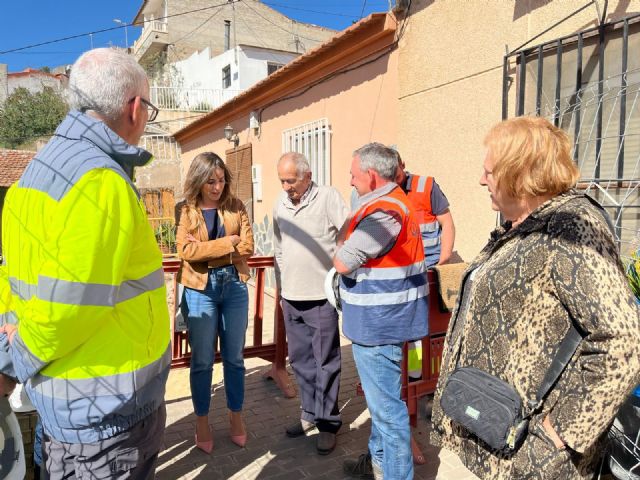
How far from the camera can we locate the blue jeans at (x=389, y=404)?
90.3 inches

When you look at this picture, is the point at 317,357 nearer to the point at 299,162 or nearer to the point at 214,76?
the point at 299,162

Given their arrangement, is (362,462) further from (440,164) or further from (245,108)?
(245,108)

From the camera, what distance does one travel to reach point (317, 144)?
22.7 ft

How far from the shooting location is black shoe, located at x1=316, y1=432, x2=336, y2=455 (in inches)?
118

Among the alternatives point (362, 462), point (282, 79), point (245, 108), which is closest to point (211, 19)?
point (245, 108)

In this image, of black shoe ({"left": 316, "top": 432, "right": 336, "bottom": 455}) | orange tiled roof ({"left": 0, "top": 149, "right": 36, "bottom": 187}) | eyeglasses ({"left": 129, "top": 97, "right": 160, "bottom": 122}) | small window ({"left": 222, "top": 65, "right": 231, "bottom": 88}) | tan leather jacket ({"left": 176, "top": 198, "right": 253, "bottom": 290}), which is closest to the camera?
eyeglasses ({"left": 129, "top": 97, "right": 160, "bottom": 122})

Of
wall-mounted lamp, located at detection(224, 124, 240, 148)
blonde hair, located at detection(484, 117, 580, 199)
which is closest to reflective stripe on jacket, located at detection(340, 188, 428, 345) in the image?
blonde hair, located at detection(484, 117, 580, 199)

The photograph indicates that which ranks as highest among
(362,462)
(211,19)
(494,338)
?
(211,19)

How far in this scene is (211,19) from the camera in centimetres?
2930

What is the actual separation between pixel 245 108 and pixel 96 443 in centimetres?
881

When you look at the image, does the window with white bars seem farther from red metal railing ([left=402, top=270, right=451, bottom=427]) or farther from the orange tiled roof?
the orange tiled roof

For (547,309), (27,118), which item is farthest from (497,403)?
(27,118)

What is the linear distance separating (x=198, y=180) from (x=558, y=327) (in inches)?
87.7

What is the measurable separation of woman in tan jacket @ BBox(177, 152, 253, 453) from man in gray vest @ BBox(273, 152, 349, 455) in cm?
32
